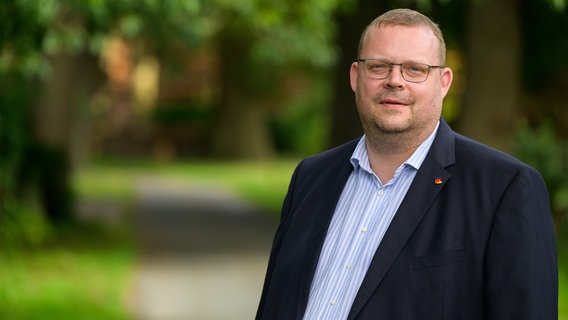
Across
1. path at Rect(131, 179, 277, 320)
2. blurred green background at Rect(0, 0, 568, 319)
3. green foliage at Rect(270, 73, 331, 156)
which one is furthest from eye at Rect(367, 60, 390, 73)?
green foliage at Rect(270, 73, 331, 156)

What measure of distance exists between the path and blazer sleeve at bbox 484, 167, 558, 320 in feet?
24.7

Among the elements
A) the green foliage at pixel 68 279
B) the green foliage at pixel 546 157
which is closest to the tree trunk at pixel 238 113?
the green foliage at pixel 68 279

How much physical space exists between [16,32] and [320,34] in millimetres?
10845

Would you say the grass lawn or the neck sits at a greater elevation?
the neck

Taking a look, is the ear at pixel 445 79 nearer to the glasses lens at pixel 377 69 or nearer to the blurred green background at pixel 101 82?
the glasses lens at pixel 377 69

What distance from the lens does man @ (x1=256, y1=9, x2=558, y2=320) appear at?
2.74 metres

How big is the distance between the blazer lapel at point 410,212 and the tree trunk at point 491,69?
11166mm

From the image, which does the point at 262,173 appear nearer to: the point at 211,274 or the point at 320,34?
the point at 320,34

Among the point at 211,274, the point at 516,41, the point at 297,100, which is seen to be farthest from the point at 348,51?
the point at 297,100

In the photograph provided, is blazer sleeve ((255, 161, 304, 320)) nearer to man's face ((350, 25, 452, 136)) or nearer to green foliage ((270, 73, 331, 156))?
man's face ((350, 25, 452, 136))

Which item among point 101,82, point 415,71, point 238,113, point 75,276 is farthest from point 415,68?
point 238,113

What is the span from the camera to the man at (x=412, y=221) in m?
2.74

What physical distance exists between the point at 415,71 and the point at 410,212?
38cm

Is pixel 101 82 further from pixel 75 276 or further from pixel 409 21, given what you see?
pixel 409 21
